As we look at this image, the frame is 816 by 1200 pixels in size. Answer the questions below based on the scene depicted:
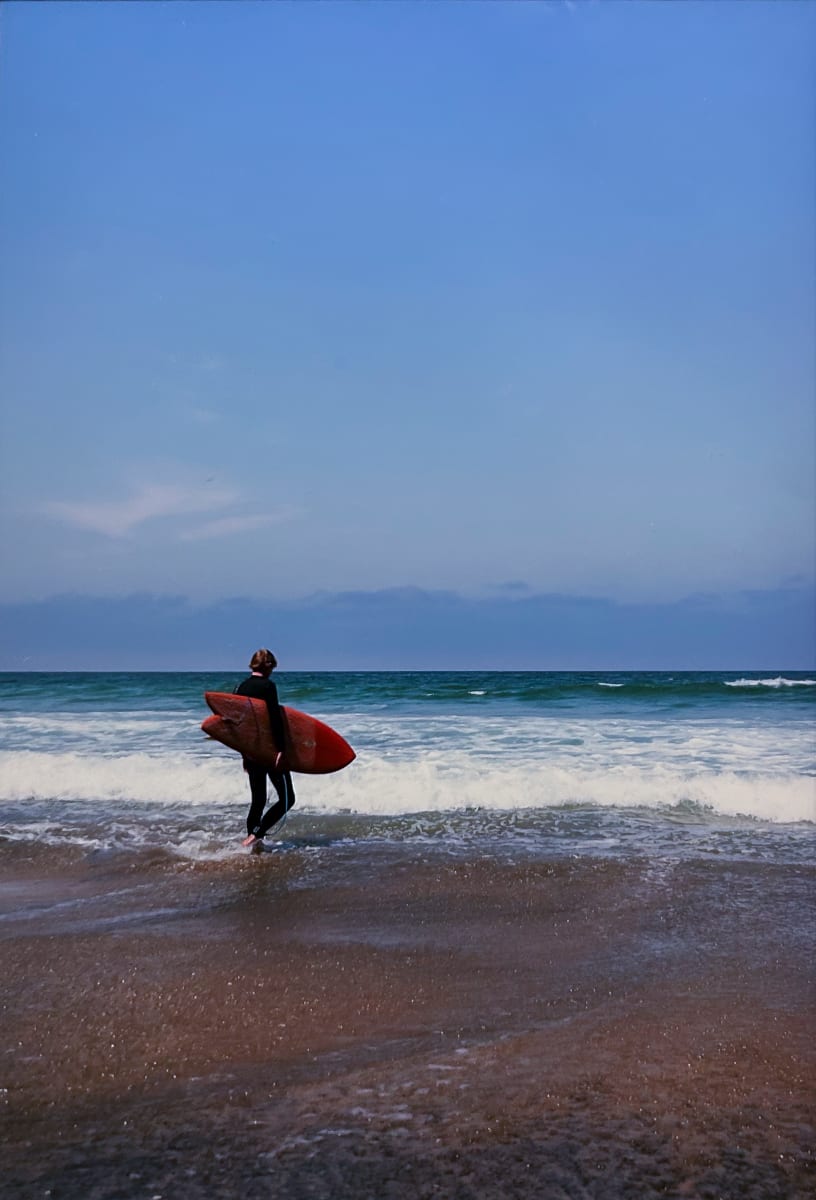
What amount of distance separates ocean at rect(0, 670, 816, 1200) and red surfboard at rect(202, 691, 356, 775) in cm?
75

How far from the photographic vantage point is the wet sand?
2.51m

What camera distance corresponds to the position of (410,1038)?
3480 millimetres

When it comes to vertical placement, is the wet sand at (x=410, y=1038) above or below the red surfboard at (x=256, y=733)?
below

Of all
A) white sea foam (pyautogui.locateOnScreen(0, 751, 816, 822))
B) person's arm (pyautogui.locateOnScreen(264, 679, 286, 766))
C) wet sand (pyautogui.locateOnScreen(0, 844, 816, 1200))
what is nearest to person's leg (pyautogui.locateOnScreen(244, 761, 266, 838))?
person's arm (pyautogui.locateOnScreen(264, 679, 286, 766))

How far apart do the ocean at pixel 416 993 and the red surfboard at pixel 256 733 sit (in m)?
0.75

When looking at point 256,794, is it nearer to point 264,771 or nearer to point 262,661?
point 264,771

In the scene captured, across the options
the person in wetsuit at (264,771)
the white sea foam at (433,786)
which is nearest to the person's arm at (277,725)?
the person in wetsuit at (264,771)

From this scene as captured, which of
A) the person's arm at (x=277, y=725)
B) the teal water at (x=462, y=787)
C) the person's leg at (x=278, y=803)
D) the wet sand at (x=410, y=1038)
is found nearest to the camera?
the wet sand at (x=410, y=1038)

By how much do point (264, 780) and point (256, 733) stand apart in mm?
416

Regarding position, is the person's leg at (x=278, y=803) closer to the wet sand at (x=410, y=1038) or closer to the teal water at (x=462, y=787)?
the teal water at (x=462, y=787)

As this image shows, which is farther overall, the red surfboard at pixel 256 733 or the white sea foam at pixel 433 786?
the white sea foam at pixel 433 786

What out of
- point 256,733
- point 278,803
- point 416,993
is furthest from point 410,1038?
point 256,733

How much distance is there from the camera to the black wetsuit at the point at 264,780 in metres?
7.30

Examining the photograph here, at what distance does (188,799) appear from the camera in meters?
9.94
